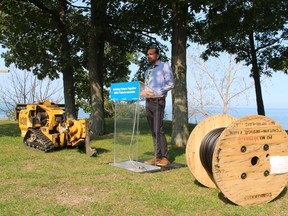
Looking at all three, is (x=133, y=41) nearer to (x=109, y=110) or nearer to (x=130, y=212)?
(x=130, y=212)

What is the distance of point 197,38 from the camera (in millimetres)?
13555

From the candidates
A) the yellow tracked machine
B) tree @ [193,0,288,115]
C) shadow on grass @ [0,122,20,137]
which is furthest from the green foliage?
shadow on grass @ [0,122,20,137]

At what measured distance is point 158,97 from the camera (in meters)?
6.97

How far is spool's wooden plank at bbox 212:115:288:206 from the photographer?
15.0 ft

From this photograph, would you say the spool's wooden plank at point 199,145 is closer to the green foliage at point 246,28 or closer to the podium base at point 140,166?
the podium base at point 140,166

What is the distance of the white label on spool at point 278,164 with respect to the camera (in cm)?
488

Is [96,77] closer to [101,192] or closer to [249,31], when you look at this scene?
[249,31]

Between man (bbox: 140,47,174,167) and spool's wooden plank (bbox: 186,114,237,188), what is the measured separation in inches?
54.4

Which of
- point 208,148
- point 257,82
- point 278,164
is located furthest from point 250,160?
point 257,82

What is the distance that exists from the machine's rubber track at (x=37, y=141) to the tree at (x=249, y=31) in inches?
203

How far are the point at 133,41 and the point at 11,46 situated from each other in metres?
4.96

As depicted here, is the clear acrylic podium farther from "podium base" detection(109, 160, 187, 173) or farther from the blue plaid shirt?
the blue plaid shirt

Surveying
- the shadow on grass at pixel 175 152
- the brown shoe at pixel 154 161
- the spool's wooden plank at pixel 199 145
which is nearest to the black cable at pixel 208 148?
the spool's wooden plank at pixel 199 145

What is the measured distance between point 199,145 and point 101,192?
1.68 meters
